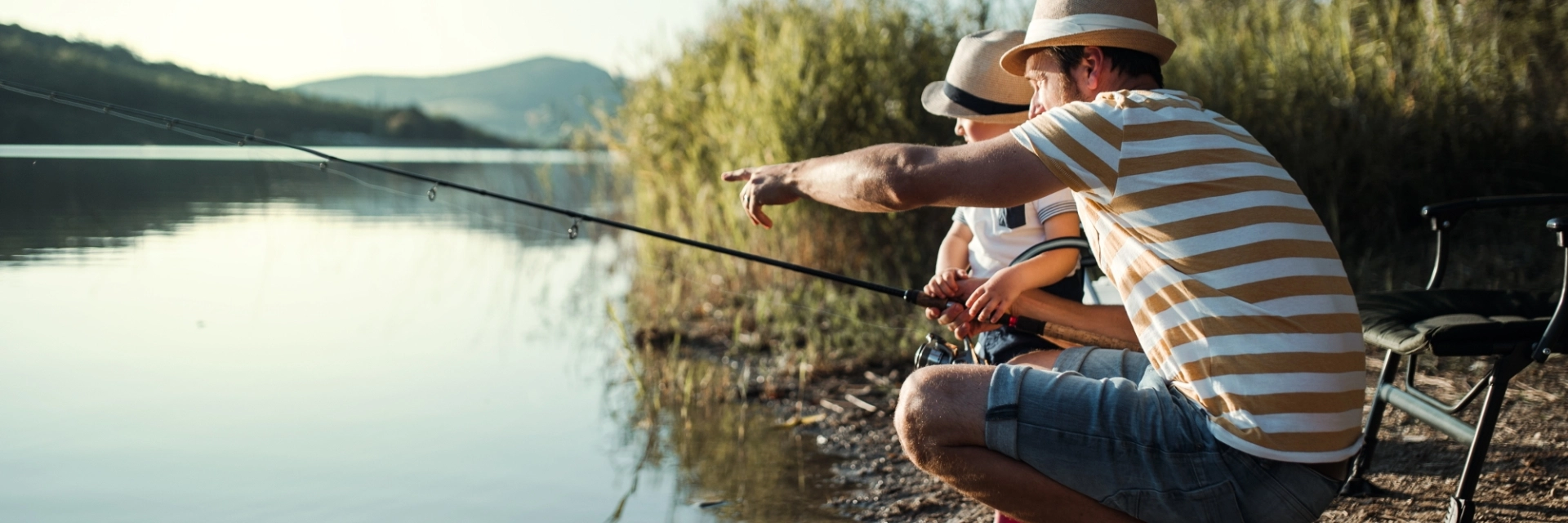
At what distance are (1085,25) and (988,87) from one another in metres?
0.87

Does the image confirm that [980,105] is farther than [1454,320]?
Yes

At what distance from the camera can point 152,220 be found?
902cm

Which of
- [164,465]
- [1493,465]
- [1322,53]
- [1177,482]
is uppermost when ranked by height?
[1322,53]

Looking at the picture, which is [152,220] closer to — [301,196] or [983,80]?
[301,196]

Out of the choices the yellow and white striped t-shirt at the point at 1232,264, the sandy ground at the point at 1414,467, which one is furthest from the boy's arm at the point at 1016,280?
the sandy ground at the point at 1414,467

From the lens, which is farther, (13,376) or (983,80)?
(13,376)

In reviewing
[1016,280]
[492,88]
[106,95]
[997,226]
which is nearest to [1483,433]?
[1016,280]

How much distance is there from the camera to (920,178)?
192 cm

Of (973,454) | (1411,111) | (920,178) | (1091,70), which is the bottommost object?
(973,454)

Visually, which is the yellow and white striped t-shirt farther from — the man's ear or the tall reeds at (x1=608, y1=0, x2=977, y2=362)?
the tall reeds at (x1=608, y1=0, x2=977, y2=362)

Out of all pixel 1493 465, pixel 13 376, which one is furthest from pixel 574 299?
pixel 1493 465

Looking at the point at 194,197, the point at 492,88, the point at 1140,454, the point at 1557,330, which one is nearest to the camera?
the point at 1140,454

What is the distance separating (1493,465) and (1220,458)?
1.83 metres

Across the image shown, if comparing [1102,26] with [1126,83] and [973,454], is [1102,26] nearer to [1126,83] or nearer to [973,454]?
[1126,83]
